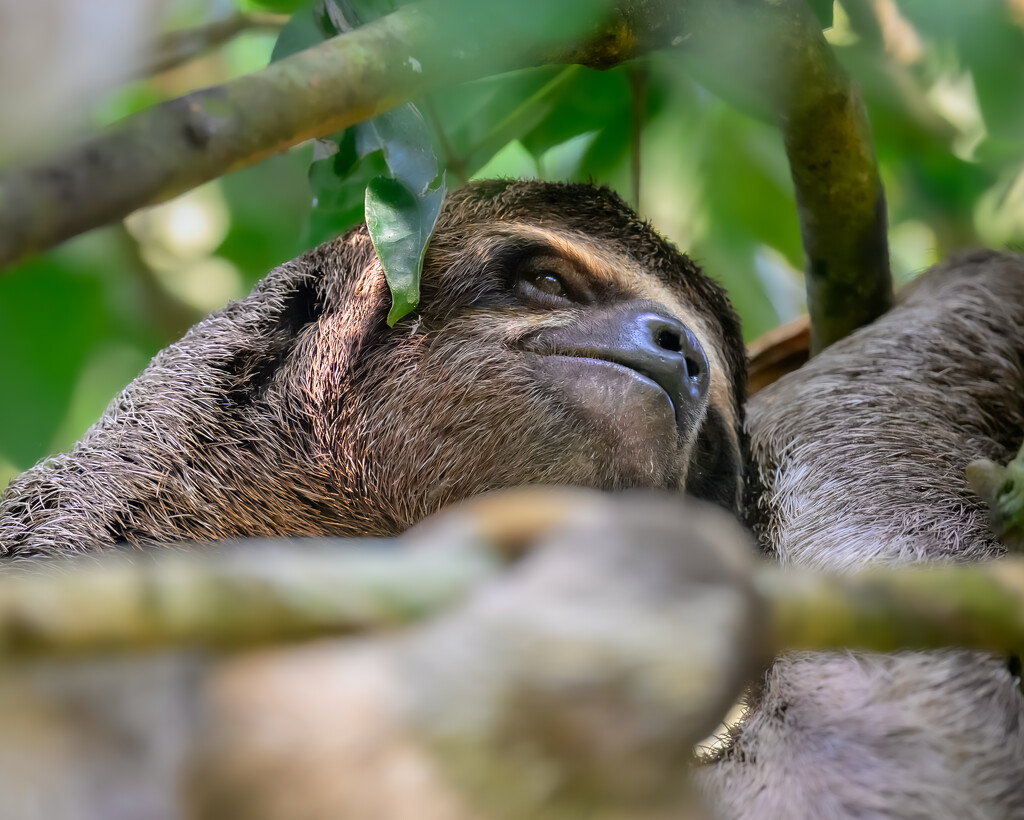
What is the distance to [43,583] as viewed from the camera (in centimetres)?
114

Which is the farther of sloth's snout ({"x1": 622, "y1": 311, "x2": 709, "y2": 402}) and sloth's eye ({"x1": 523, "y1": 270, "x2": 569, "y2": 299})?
sloth's eye ({"x1": 523, "y1": 270, "x2": 569, "y2": 299})

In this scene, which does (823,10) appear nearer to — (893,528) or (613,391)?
(613,391)

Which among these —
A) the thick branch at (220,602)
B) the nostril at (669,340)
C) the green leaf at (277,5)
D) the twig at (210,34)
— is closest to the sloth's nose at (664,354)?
the nostril at (669,340)

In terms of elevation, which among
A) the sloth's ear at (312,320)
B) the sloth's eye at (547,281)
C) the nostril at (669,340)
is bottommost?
the nostril at (669,340)

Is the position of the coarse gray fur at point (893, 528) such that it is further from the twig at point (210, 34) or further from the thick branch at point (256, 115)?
the twig at point (210, 34)

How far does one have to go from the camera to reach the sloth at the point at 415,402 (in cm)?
336

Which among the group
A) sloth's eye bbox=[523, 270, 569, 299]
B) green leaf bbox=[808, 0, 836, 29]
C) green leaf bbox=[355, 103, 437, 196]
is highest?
green leaf bbox=[355, 103, 437, 196]

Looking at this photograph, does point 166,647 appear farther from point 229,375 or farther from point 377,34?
point 229,375

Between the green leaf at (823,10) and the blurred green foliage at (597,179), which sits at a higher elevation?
the green leaf at (823,10)

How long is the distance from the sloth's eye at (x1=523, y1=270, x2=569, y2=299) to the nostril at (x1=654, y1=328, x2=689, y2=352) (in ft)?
1.60

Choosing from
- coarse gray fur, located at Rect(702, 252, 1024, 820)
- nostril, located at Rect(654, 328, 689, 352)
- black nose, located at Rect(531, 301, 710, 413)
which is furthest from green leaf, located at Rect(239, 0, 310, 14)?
coarse gray fur, located at Rect(702, 252, 1024, 820)

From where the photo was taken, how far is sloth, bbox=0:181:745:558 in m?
3.36

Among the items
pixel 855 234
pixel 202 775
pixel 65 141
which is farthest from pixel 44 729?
pixel 855 234

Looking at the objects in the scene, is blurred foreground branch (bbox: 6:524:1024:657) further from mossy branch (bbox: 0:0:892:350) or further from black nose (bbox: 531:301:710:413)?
black nose (bbox: 531:301:710:413)
